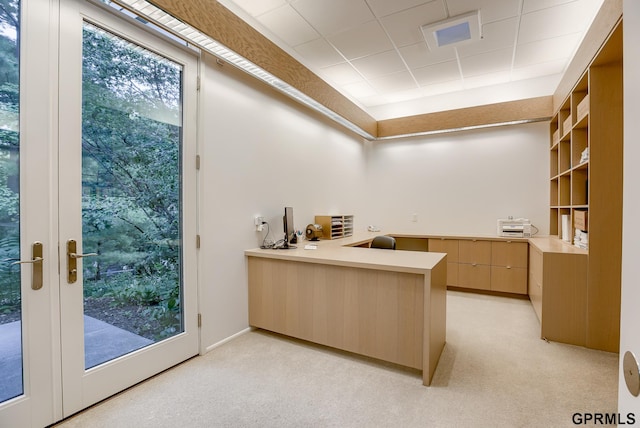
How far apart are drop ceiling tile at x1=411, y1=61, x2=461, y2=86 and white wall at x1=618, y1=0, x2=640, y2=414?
4.03m

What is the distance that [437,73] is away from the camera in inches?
172

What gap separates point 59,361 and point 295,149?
3.00 metres

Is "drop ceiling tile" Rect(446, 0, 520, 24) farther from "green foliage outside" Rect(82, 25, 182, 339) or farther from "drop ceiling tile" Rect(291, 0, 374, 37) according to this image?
"green foliage outside" Rect(82, 25, 182, 339)

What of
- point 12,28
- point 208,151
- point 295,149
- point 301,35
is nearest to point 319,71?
point 301,35

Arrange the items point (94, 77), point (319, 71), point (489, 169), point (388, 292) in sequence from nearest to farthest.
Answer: point (94, 77), point (388, 292), point (319, 71), point (489, 169)

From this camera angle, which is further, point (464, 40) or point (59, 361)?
point (464, 40)

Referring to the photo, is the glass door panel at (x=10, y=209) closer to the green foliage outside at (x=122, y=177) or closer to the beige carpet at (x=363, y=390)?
the green foliage outside at (x=122, y=177)

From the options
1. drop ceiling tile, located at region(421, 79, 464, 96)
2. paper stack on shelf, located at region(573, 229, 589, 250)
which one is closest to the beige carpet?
paper stack on shelf, located at region(573, 229, 589, 250)

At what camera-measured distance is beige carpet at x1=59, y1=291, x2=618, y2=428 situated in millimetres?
1878

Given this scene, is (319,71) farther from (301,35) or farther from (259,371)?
(259,371)

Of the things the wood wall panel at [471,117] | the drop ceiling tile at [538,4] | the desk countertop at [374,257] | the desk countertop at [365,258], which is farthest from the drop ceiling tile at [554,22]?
the desk countertop at [365,258]

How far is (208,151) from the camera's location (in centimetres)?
274

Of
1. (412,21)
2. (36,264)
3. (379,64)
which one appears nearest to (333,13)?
(412,21)

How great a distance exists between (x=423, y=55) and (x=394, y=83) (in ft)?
2.96
